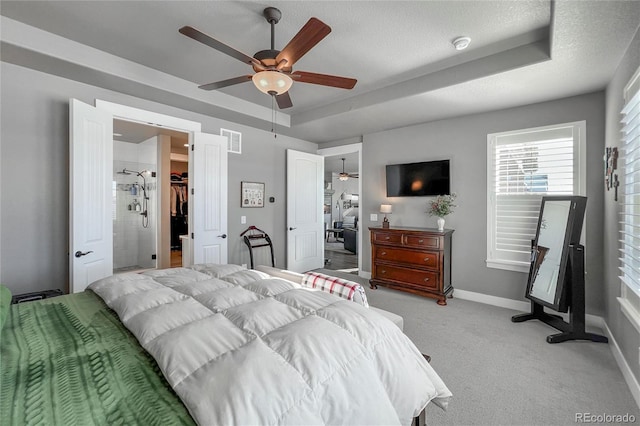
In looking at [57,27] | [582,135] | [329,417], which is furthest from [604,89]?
[57,27]

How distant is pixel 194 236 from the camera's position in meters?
3.70

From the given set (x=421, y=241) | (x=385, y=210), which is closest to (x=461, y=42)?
(x=421, y=241)

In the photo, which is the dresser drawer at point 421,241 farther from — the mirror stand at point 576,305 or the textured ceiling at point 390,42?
the textured ceiling at point 390,42

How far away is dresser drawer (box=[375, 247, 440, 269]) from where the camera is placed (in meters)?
3.78

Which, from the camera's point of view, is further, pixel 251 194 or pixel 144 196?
pixel 144 196

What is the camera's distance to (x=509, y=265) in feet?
11.8

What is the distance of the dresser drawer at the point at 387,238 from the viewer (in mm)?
4082

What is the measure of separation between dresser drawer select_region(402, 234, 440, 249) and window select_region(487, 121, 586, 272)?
2.38 ft

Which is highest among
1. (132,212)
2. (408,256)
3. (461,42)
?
(461,42)

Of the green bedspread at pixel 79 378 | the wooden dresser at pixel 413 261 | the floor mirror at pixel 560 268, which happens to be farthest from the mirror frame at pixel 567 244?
the green bedspread at pixel 79 378

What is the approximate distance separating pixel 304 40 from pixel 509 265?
3.58m

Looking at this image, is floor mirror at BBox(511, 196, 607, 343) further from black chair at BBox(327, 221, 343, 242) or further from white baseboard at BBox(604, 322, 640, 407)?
black chair at BBox(327, 221, 343, 242)

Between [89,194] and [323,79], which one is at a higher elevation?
[323,79]

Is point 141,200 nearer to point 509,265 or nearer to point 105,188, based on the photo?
point 105,188
